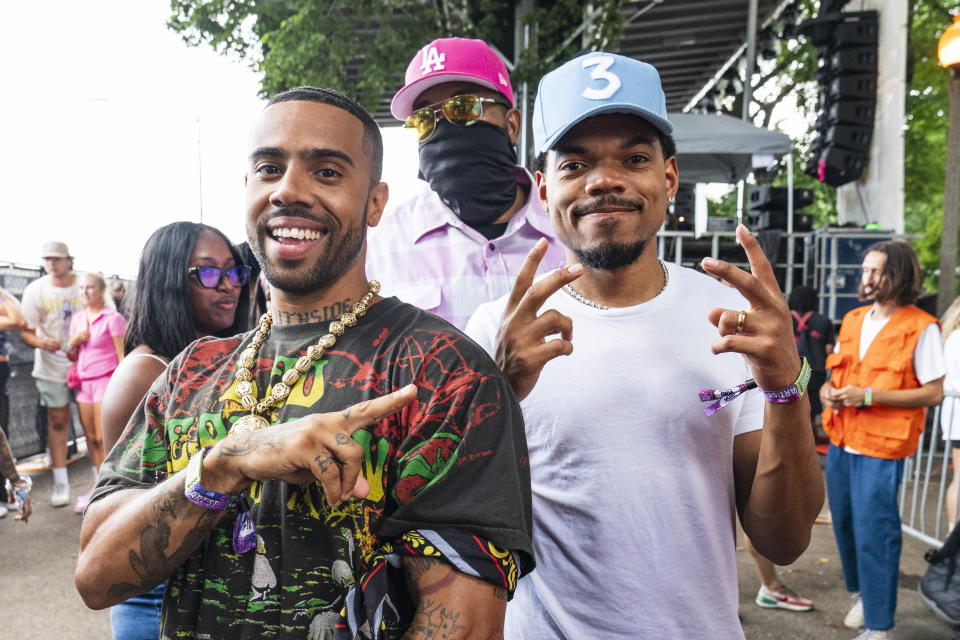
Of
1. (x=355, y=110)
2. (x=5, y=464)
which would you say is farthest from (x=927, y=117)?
(x=5, y=464)

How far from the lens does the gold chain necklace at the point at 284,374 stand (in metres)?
1.35

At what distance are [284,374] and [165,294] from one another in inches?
58.2

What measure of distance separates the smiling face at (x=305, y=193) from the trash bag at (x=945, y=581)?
150 inches

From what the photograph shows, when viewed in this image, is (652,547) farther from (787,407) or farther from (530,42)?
(530,42)

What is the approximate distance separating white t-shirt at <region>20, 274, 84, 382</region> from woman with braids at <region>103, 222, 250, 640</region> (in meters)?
5.08

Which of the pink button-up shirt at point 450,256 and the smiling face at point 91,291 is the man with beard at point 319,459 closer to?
the pink button-up shirt at point 450,256

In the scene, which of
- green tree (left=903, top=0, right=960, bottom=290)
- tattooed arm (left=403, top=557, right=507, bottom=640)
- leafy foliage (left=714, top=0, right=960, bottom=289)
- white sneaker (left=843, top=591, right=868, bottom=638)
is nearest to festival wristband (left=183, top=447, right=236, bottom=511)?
tattooed arm (left=403, top=557, right=507, bottom=640)

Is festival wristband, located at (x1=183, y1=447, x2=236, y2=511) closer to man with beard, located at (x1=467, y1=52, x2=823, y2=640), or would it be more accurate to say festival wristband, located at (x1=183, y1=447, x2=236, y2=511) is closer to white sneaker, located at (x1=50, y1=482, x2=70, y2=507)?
man with beard, located at (x1=467, y1=52, x2=823, y2=640)

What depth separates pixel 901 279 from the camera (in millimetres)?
4277

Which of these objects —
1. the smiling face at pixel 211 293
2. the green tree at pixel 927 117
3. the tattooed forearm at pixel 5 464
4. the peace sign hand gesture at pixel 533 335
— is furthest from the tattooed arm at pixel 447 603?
the green tree at pixel 927 117

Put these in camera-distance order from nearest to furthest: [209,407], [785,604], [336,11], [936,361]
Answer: [209,407] < [936,361] < [785,604] < [336,11]

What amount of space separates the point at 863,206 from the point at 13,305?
10.6m

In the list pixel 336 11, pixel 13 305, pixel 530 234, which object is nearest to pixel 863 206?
pixel 336 11

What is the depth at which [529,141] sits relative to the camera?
11266mm
